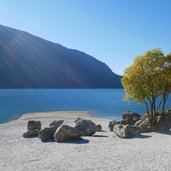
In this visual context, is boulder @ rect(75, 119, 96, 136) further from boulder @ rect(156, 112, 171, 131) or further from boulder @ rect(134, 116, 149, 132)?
boulder @ rect(156, 112, 171, 131)

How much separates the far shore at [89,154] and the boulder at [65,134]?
0.83 meters

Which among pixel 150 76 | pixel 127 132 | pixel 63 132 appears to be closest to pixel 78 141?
pixel 63 132

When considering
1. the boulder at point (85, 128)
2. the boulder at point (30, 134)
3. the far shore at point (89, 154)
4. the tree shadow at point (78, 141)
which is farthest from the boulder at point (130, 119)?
the boulder at point (30, 134)

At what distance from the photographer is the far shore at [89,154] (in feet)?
68.0

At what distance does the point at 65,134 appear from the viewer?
30.2m

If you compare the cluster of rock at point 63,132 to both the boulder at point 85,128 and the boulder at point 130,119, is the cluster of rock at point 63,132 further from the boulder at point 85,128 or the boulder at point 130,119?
the boulder at point 130,119

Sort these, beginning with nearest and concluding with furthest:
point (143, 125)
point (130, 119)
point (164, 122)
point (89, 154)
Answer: point (89, 154)
point (143, 125)
point (164, 122)
point (130, 119)

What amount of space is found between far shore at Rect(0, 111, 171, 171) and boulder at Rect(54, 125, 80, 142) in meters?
0.83

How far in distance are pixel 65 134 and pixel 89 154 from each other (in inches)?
253

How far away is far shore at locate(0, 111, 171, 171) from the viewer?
68.0 feet

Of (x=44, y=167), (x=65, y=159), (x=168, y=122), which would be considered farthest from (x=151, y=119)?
(x=44, y=167)

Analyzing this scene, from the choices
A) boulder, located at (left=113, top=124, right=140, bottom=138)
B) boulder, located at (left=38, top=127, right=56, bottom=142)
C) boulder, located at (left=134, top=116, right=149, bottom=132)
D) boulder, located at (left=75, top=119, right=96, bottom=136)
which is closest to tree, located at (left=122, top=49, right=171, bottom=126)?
boulder, located at (left=134, top=116, right=149, bottom=132)

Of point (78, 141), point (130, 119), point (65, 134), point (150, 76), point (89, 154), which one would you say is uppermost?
point (150, 76)

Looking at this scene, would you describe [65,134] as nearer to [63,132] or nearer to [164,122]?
[63,132]
